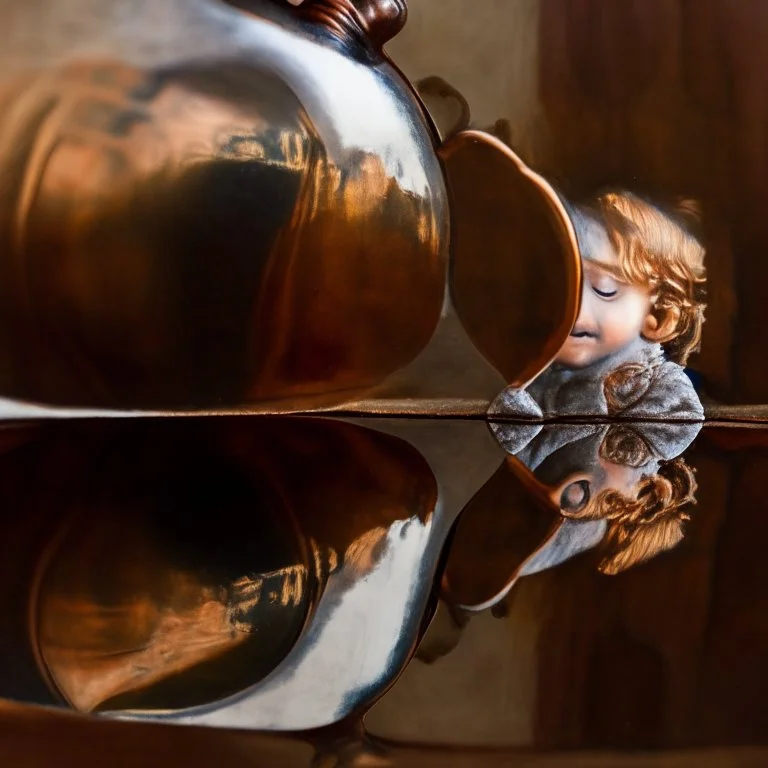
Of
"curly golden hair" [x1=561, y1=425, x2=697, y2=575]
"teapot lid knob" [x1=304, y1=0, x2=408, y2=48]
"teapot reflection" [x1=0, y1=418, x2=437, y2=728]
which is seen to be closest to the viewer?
"teapot reflection" [x1=0, y1=418, x2=437, y2=728]

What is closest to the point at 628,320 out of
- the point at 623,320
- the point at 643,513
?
the point at 623,320

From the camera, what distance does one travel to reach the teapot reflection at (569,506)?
1.89 ft

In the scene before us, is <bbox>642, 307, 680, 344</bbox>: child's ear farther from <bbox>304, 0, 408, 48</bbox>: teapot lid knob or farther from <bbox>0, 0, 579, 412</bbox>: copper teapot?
<bbox>304, 0, 408, 48</bbox>: teapot lid knob

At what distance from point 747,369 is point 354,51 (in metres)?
0.49

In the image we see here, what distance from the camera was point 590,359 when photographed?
0.79 meters

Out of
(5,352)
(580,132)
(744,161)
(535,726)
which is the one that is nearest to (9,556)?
(5,352)

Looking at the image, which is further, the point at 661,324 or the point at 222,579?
the point at 661,324

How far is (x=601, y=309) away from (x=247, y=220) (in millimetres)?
341

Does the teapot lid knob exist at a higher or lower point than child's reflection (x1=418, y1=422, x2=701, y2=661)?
higher

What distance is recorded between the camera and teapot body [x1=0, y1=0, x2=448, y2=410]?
680 millimetres

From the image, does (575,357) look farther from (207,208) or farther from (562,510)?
(207,208)

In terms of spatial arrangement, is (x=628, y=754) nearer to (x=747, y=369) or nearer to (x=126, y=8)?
(x=747, y=369)

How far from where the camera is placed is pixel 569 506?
0.65 m

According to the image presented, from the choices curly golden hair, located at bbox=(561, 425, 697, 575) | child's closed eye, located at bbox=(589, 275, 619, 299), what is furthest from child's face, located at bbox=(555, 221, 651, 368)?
curly golden hair, located at bbox=(561, 425, 697, 575)
